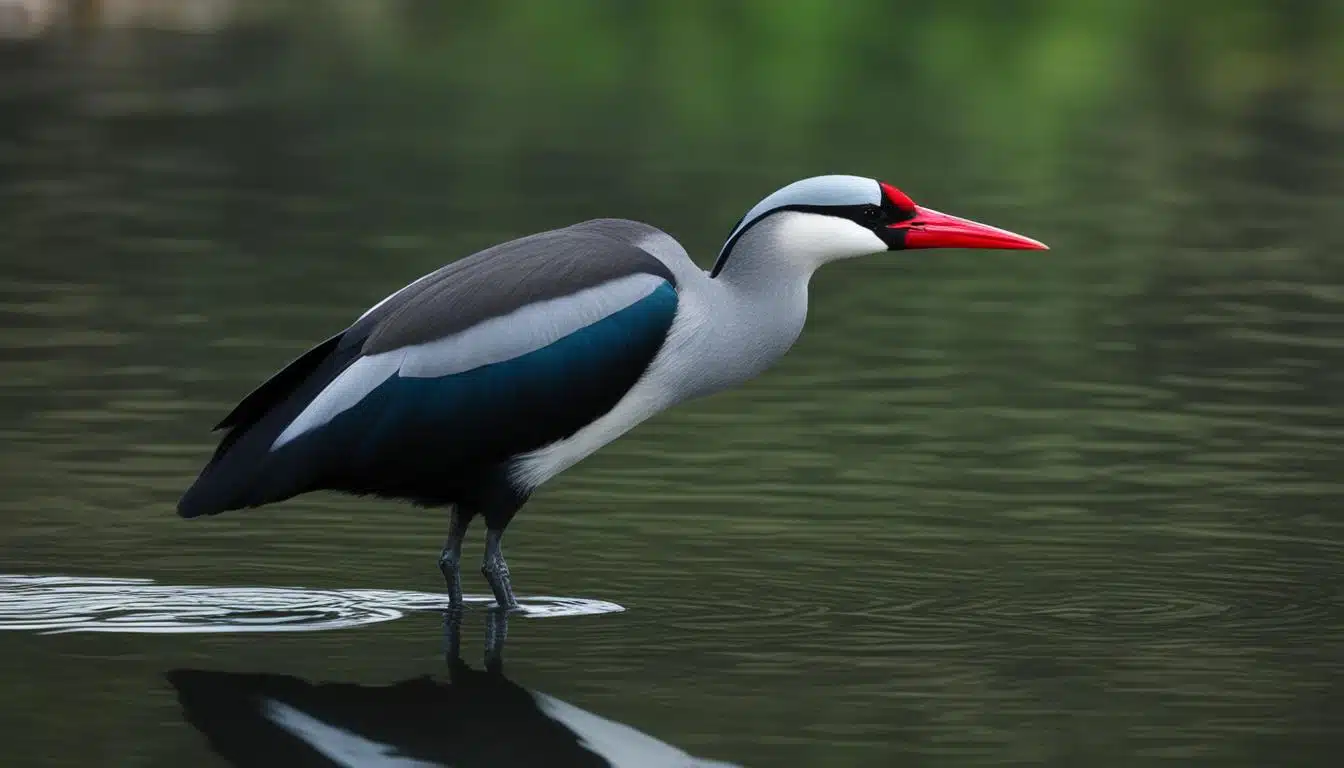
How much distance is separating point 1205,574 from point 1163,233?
1098 centimetres

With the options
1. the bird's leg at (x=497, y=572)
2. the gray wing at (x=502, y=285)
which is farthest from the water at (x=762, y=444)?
the gray wing at (x=502, y=285)

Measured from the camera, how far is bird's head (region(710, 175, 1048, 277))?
34.1ft

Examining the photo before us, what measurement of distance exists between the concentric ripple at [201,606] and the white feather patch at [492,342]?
64 centimetres

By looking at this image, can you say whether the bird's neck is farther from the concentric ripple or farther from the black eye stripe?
the concentric ripple

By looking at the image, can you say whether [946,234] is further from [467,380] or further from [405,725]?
[405,725]

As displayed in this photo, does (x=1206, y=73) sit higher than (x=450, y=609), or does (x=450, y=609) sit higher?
(x=1206, y=73)

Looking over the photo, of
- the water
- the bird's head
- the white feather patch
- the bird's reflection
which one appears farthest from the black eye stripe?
the bird's reflection

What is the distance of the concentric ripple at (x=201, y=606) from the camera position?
986 centimetres

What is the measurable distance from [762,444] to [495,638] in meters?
3.81

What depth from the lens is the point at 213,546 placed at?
11211 mm

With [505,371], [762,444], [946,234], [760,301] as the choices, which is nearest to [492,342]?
[505,371]

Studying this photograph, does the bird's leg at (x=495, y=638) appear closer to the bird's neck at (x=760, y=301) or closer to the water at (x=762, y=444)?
the water at (x=762, y=444)

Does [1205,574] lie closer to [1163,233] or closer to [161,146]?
[1163,233]

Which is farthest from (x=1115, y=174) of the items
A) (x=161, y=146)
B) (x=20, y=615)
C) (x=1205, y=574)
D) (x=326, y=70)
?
(x=20, y=615)
